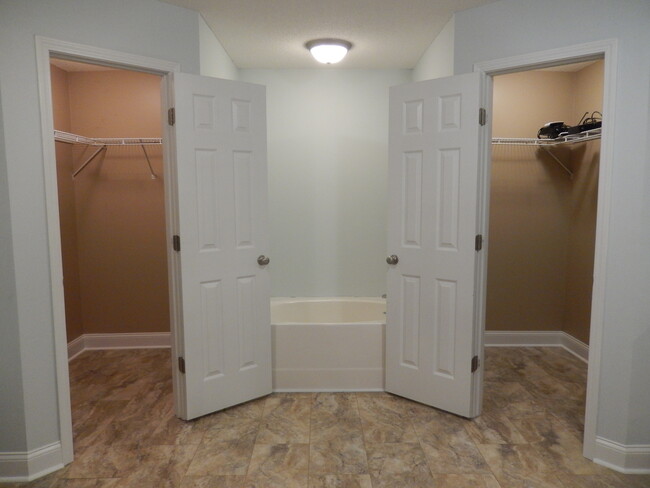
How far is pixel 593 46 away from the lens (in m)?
2.24

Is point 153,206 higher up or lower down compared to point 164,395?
higher up

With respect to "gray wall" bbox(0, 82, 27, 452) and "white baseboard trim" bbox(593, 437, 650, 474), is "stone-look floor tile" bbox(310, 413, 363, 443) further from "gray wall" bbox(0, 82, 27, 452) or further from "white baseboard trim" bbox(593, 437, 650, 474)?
"gray wall" bbox(0, 82, 27, 452)

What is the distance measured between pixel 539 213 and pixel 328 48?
2231mm

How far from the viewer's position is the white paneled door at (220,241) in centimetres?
265

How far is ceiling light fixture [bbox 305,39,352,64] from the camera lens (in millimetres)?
3275

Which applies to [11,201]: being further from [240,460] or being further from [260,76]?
[260,76]

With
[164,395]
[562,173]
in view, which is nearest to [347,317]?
[164,395]

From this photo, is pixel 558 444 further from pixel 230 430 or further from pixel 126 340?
pixel 126 340

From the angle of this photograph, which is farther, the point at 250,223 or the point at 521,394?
the point at 521,394

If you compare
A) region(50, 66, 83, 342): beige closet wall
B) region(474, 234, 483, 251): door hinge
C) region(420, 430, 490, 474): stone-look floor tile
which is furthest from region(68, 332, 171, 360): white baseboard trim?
region(474, 234, 483, 251): door hinge

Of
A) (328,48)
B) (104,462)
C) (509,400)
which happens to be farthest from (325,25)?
(104,462)

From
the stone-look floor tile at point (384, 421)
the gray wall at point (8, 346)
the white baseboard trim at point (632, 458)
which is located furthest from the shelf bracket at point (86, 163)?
the white baseboard trim at point (632, 458)

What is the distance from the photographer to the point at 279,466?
2314 mm

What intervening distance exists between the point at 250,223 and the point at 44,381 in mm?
1356
